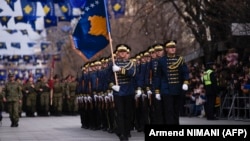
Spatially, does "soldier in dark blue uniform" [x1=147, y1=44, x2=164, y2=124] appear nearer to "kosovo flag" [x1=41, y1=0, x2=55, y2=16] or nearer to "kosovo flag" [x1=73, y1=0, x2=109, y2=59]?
"kosovo flag" [x1=73, y1=0, x2=109, y2=59]

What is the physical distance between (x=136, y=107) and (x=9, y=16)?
20.4 meters

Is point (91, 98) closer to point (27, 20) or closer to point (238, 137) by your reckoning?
point (238, 137)

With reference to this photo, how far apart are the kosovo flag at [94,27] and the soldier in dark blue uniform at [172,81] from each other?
3.24 meters

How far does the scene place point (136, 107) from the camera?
61.4 ft

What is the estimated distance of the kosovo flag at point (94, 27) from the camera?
59.9 feet

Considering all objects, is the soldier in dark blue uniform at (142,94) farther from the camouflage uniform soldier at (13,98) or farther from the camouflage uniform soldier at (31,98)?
the camouflage uniform soldier at (31,98)

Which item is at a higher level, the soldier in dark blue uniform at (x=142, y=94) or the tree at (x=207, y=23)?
the tree at (x=207, y=23)

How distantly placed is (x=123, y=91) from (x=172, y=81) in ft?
4.07

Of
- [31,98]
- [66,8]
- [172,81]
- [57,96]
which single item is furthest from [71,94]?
[172,81]

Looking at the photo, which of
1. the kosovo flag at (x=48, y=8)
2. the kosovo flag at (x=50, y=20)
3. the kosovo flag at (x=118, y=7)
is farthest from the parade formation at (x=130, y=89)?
the kosovo flag at (x=50, y=20)

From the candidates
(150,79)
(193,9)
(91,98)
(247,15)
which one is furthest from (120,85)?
(193,9)

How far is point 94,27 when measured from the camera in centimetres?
1848

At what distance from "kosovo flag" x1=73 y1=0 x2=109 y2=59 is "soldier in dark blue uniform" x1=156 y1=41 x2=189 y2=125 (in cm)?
324

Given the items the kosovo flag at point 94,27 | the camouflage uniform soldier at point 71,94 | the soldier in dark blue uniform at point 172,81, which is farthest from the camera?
the camouflage uniform soldier at point 71,94
